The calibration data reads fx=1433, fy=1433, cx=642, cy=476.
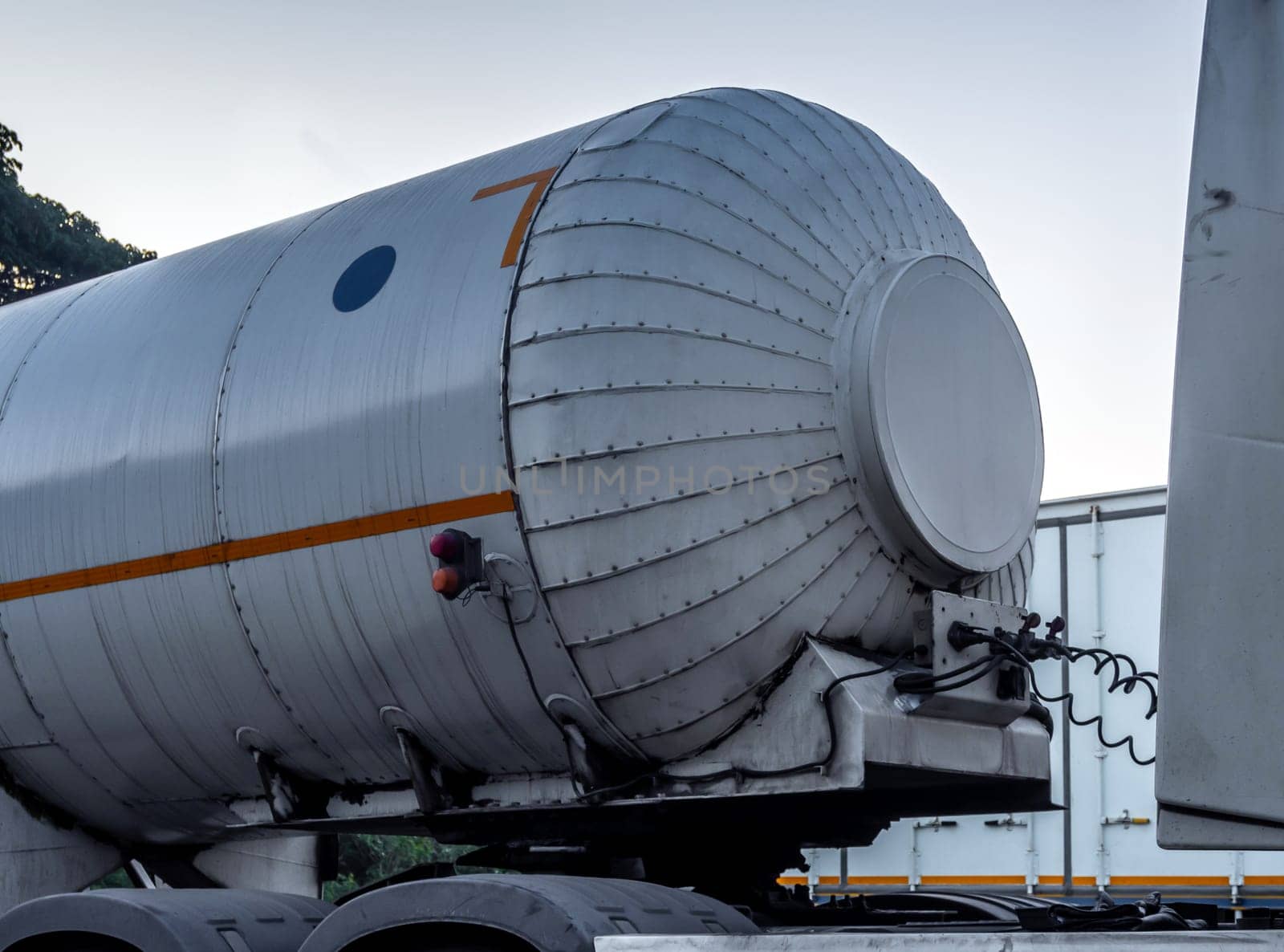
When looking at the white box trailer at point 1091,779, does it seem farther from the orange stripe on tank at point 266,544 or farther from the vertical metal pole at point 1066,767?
the orange stripe on tank at point 266,544

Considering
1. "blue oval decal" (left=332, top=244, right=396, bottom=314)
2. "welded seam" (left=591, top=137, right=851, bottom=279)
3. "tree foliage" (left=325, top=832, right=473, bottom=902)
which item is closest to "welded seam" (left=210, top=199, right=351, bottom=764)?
"blue oval decal" (left=332, top=244, right=396, bottom=314)

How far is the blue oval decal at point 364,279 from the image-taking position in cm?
520

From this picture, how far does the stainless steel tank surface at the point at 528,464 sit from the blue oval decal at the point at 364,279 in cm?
2

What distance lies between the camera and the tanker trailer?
177 inches

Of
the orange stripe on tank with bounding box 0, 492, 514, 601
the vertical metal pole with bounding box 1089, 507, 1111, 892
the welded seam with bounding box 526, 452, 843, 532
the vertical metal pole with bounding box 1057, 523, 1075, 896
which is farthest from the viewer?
the vertical metal pole with bounding box 1057, 523, 1075, 896

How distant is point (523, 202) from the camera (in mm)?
4941

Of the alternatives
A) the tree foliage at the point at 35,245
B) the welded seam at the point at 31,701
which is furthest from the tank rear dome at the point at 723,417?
the tree foliage at the point at 35,245

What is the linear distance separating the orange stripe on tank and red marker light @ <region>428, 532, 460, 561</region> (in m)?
0.10

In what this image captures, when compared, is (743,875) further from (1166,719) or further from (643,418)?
(1166,719)

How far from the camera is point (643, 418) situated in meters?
4.46

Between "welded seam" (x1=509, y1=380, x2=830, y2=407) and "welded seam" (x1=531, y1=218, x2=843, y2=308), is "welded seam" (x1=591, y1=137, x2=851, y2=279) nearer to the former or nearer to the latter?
"welded seam" (x1=531, y1=218, x2=843, y2=308)

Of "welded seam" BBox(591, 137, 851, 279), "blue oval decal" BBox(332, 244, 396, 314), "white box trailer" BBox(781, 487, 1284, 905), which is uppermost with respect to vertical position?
"welded seam" BBox(591, 137, 851, 279)

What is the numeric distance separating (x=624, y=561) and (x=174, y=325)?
2418 millimetres

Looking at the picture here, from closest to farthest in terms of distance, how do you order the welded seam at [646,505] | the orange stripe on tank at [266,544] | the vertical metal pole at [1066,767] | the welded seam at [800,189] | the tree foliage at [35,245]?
the welded seam at [646,505] → the orange stripe on tank at [266,544] → the welded seam at [800,189] → the vertical metal pole at [1066,767] → the tree foliage at [35,245]
